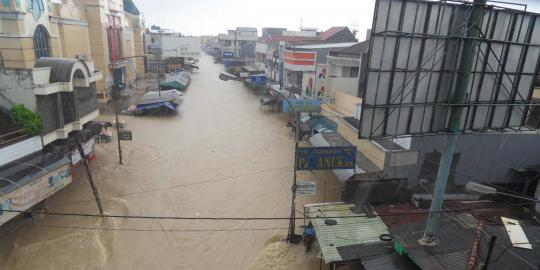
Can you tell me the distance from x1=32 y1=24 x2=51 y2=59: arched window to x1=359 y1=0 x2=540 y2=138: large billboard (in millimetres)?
24550

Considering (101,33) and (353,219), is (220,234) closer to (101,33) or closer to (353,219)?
(353,219)

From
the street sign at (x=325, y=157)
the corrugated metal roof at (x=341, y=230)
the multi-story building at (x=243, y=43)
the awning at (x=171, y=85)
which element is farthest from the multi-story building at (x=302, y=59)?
the multi-story building at (x=243, y=43)

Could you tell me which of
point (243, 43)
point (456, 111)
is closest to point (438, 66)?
point (456, 111)

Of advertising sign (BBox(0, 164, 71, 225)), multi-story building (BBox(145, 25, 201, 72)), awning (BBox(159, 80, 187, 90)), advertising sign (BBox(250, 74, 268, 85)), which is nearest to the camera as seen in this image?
advertising sign (BBox(0, 164, 71, 225))

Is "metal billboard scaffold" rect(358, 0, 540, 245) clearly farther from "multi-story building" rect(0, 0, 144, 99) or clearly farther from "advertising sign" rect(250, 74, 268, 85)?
"advertising sign" rect(250, 74, 268, 85)

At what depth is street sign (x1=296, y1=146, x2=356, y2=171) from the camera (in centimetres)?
1340

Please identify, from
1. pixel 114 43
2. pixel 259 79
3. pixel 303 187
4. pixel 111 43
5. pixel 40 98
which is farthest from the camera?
pixel 259 79

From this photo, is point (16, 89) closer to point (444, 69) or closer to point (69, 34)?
point (444, 69)

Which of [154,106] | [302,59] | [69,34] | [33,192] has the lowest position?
[154,106]

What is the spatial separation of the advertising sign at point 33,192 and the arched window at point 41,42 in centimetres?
1335

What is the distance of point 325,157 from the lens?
45.2ft

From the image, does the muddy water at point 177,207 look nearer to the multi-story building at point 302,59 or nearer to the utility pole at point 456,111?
the utility pole at point 456,111

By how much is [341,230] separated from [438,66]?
612 cm

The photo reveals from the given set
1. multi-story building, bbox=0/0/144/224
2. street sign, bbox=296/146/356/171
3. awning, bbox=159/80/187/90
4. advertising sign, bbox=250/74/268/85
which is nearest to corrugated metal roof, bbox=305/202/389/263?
street sign, bbox=296/146/356/171
